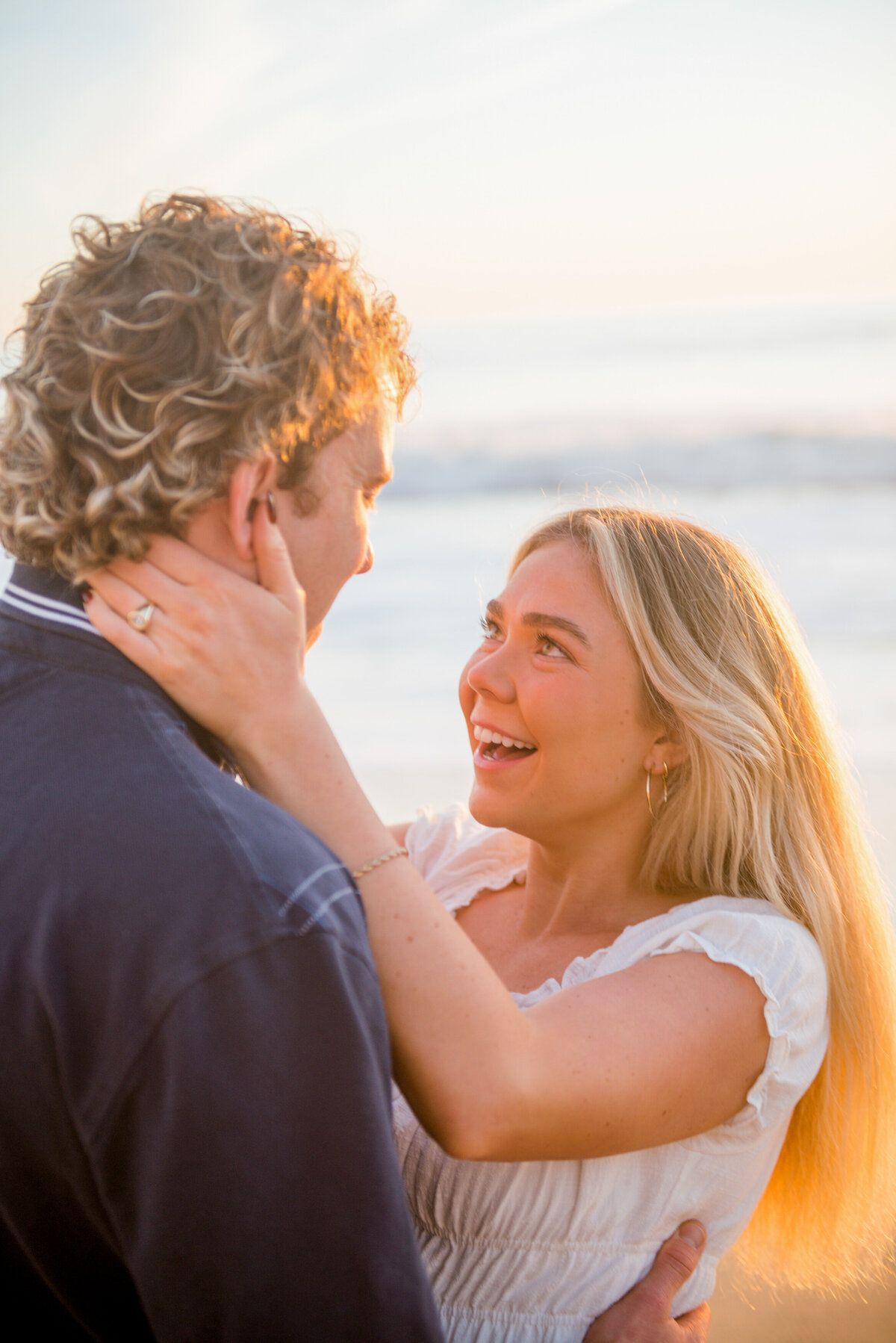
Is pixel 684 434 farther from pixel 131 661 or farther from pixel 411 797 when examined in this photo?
pixel 131 661

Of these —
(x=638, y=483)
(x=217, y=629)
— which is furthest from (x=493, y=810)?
(x=638, y=483)

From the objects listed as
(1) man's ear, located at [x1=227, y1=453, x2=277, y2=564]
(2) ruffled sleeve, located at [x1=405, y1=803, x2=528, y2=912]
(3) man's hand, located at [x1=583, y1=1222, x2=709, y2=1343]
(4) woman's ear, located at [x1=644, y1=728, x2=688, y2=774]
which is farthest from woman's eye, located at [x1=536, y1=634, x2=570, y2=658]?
(3) man's hand, located at [x1=583, y1=1222, x2=709, y2=1343]

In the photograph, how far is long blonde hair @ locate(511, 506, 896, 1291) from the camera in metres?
2.48

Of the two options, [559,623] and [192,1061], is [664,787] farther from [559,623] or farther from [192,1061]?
[192,1061]

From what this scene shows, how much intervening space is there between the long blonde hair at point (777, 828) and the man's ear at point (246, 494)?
1.25 m

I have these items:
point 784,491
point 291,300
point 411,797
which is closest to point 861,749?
point 411,797

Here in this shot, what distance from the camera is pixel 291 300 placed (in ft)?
5.18

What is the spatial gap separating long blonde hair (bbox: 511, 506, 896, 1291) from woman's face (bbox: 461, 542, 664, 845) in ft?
0.22

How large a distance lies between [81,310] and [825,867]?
197 cm

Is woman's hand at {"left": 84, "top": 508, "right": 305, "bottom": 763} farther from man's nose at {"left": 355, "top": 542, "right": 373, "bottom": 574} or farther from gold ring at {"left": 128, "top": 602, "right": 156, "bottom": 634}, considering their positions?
man's nose at {"left": 355, "top": 542, "right": 373, "bottom": 574}

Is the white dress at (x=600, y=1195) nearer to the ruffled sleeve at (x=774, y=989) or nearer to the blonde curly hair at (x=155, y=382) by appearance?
the ruffled sleeve at (x=774, y=989)

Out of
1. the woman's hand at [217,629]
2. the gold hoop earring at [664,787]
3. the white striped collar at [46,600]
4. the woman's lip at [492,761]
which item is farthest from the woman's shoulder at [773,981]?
the white striped collar at [46,600]

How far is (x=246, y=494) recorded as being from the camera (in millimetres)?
1576

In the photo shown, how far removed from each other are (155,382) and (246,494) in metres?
0.20
